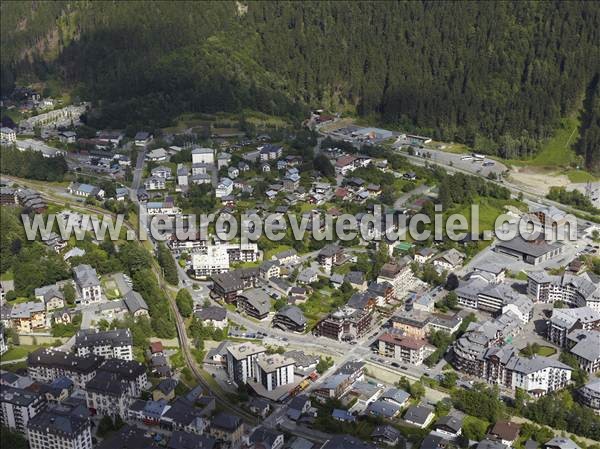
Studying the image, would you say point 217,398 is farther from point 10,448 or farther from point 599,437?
point 599,437

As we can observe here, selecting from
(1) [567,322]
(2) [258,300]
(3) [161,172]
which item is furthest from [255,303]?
(3) [161,172]

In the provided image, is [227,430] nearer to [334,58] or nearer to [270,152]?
[270,152]

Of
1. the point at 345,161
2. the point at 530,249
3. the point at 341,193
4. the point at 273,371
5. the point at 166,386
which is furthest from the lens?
the point at 345,161

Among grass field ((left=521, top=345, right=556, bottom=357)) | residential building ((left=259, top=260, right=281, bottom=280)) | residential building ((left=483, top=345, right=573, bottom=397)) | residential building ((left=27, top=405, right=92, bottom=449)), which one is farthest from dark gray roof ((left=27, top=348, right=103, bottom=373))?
grass field ((left=521, top=345, right=556, bottom=357))

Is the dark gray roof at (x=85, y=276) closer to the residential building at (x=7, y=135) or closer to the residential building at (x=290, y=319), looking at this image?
the residential building at (x=290, y=319)

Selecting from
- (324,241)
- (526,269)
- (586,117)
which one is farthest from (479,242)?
(586,117)

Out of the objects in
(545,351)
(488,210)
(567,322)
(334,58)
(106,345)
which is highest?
(334,58)
